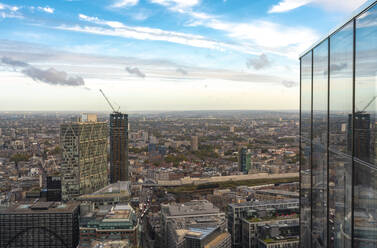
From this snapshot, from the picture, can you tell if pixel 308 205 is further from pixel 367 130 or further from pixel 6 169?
pixel 6 169

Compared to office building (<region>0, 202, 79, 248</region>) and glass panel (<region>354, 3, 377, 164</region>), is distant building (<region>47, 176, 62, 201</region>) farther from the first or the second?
glass panel (<region>354, 3, 377, 164</region>)

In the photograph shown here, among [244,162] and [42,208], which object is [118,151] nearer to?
[42,208]

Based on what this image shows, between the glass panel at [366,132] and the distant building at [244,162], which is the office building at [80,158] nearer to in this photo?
the distant building at [244,162]

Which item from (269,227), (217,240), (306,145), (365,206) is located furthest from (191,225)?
(365,206)

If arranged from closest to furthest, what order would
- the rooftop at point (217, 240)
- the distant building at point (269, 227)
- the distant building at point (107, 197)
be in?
the rooftop at point (217, 240) → the distant building at point (269, 227) → the distant building at point (107, 197)

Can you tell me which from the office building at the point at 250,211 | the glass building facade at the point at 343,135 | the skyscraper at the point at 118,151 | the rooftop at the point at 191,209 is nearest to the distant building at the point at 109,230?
the rooftop at the point at 191,209

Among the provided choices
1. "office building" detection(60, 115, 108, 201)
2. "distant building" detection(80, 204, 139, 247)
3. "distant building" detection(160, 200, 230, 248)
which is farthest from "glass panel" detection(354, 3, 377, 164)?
"office building" detection(60, 115, 108, 201)
